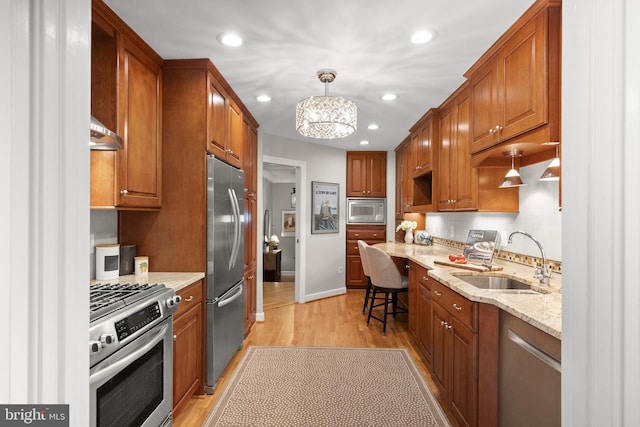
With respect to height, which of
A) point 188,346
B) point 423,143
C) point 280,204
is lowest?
point 188,346

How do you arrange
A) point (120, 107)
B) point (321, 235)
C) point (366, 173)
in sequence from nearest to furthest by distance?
point (120, 107), point (321, 235), point (366, 173)

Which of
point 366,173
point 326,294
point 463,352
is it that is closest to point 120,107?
point 463,352

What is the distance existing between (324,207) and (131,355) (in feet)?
13.5

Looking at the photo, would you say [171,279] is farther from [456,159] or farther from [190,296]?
[456,159]

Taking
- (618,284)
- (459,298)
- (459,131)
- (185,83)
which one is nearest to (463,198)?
(459,131)

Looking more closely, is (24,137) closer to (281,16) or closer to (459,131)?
(281,16)

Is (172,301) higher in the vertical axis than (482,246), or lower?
lower

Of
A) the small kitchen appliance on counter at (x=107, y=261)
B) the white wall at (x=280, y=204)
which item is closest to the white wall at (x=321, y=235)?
the white wall at (x=280, y=204)

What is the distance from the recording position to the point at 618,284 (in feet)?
1.59

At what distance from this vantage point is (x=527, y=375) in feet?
4.91

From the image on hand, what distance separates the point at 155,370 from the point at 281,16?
2.00m

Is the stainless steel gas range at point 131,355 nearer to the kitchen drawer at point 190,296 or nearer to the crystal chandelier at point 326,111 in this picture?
the kitchen drawer at point 190,296

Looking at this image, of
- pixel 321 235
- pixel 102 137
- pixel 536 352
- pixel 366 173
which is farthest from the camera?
pixel 366 173

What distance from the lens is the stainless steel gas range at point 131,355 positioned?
1.30 meters
